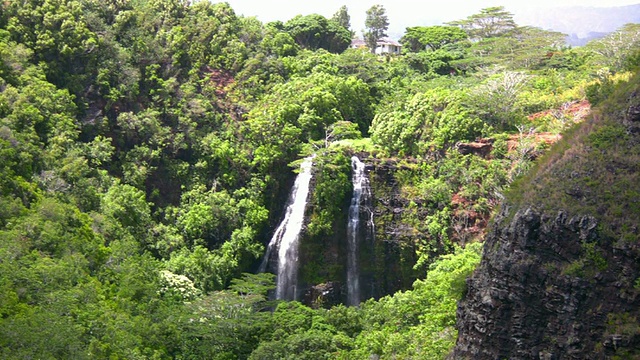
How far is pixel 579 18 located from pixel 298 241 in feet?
453

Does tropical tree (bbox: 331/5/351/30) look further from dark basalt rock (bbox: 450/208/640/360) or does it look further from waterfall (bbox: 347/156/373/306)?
dark basalt rock (bbox: 450/208/640/360)

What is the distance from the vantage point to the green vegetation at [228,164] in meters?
21.4

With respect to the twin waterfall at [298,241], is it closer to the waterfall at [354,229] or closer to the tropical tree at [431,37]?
the waterfall at [354,229]

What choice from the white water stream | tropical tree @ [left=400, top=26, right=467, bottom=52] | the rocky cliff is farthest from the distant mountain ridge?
the rocky cliff

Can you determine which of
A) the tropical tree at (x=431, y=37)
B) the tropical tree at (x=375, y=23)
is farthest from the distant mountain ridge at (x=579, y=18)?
the tropical tree at (x=431, y=37)

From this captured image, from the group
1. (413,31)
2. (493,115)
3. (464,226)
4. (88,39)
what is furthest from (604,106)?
(413,31)

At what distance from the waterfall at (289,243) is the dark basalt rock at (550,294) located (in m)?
16.1

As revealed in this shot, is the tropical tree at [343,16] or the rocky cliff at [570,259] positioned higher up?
the tropical tree at [343,16]

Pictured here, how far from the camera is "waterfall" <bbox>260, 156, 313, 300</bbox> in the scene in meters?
32.2

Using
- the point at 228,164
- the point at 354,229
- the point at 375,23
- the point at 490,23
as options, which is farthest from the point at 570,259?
the point at 375,23

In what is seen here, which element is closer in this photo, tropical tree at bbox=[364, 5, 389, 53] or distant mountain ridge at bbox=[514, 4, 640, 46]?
tropical tree at bbox=[364, 5, 389, 53]

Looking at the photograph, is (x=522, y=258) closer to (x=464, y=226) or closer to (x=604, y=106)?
(x=604, y=106)

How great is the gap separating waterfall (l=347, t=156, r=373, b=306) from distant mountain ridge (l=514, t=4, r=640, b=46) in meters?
106

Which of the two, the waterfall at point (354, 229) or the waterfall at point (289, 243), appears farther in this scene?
the waterfall at point (289, 243)
